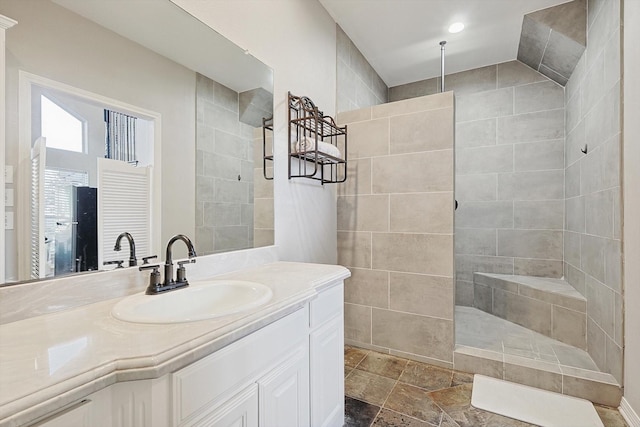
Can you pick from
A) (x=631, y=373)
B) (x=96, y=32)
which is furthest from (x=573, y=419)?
(x=96, y=32)

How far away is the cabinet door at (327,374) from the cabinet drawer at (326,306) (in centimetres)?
3

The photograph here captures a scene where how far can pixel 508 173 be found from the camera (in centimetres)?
312

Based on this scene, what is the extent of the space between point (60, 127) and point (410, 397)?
209 centimetres

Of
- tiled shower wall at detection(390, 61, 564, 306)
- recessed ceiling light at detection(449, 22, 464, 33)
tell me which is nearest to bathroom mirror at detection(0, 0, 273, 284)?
recessed ceiling light at detection(449, 22, 464, 33)

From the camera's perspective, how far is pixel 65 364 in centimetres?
58

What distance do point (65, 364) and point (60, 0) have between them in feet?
3.49

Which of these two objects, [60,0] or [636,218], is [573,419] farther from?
[60,0]

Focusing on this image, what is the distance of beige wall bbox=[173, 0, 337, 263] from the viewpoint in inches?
62.4

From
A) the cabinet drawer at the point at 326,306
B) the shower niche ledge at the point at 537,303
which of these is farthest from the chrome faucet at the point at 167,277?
the shower niche ledge at the point at 537,303

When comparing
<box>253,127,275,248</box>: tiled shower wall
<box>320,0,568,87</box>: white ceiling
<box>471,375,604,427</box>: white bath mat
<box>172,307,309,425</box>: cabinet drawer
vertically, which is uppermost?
<box>320,0,568,87</box>: white ceiling

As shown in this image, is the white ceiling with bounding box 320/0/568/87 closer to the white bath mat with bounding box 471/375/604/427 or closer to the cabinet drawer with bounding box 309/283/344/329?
the cabinet drawer with bounding box 309/283/344/329

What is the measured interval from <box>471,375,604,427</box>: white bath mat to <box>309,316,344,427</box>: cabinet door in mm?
859

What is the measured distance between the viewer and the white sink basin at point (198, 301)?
0.89 m

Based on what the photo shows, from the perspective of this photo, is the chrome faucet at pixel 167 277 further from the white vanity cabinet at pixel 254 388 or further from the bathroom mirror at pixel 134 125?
the white vanity cabinet at pixel 254 388
